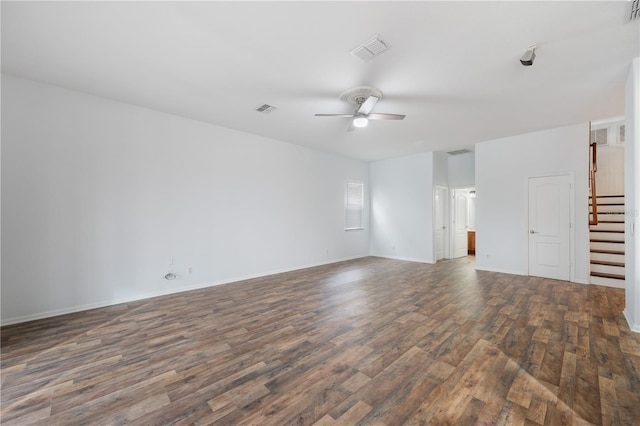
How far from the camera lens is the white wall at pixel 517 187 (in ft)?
16.2

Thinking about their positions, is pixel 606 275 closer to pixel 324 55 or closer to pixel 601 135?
pixel 601 135

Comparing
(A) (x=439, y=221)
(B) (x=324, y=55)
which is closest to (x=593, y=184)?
(A) (x=439, y=221)

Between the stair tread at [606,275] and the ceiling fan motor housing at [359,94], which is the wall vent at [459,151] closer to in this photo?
the stair tread at [606,275]

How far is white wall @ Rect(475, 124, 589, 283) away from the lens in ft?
16.2

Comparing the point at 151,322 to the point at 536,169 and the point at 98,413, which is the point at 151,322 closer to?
the point at 98,413

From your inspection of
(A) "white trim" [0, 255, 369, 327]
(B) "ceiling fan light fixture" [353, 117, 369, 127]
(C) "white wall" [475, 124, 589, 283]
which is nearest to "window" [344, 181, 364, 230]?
(A) "white trim" [0, 255, 369, 327]

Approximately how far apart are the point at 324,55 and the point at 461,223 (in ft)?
24.3

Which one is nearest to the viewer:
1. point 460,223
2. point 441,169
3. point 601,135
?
point 601,135

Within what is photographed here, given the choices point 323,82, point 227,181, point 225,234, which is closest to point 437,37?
point 323,82

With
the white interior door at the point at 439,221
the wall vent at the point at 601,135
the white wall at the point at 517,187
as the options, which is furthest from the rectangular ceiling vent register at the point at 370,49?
the wall vent at the point at 601,135

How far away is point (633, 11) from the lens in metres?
2.15

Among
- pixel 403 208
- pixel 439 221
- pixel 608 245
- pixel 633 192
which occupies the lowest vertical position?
pixel 608 245

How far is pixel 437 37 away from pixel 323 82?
1.35m

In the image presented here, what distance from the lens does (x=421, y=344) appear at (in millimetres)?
2629
